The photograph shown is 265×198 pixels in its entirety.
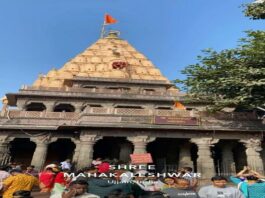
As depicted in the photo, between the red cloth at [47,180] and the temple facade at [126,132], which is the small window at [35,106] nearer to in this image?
the temple facade at [126,132]

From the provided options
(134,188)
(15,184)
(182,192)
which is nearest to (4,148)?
(15,184)

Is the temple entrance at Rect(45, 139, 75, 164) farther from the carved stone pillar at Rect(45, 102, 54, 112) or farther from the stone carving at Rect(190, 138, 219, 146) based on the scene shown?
the stone carving at Rect(190, 138, 219, 146)

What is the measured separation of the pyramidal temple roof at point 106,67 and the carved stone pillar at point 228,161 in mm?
13021

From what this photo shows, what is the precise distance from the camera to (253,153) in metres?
16.8

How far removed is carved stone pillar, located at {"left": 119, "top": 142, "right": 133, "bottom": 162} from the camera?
17047 mm

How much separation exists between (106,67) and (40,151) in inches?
709

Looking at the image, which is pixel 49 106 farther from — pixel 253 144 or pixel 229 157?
pixel 253 144

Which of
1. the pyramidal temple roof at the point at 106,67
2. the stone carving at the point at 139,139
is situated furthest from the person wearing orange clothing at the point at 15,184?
the pyramidal temple roof at the point at 106,67

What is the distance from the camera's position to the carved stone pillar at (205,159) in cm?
1605

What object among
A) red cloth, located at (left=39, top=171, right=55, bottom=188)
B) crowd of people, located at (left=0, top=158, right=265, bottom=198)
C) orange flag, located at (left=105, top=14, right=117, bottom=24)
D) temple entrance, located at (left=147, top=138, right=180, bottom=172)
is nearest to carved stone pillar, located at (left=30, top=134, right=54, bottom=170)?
temple entrance, located at (left=147, top=138, right=180, bottom=172)

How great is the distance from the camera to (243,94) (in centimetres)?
1518

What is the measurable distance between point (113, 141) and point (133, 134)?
10.8 ft

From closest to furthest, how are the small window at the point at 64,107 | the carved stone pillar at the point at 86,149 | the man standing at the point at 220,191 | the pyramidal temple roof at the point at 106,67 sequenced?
the man standing at the point at 220,191
the carved stone pillar at the point at 86,149
the small window at the point at 64,107
the pyramidal temple roof at the point at 106,67

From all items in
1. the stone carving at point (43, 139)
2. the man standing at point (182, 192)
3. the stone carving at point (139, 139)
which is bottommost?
the man standing at point (182, 192)
